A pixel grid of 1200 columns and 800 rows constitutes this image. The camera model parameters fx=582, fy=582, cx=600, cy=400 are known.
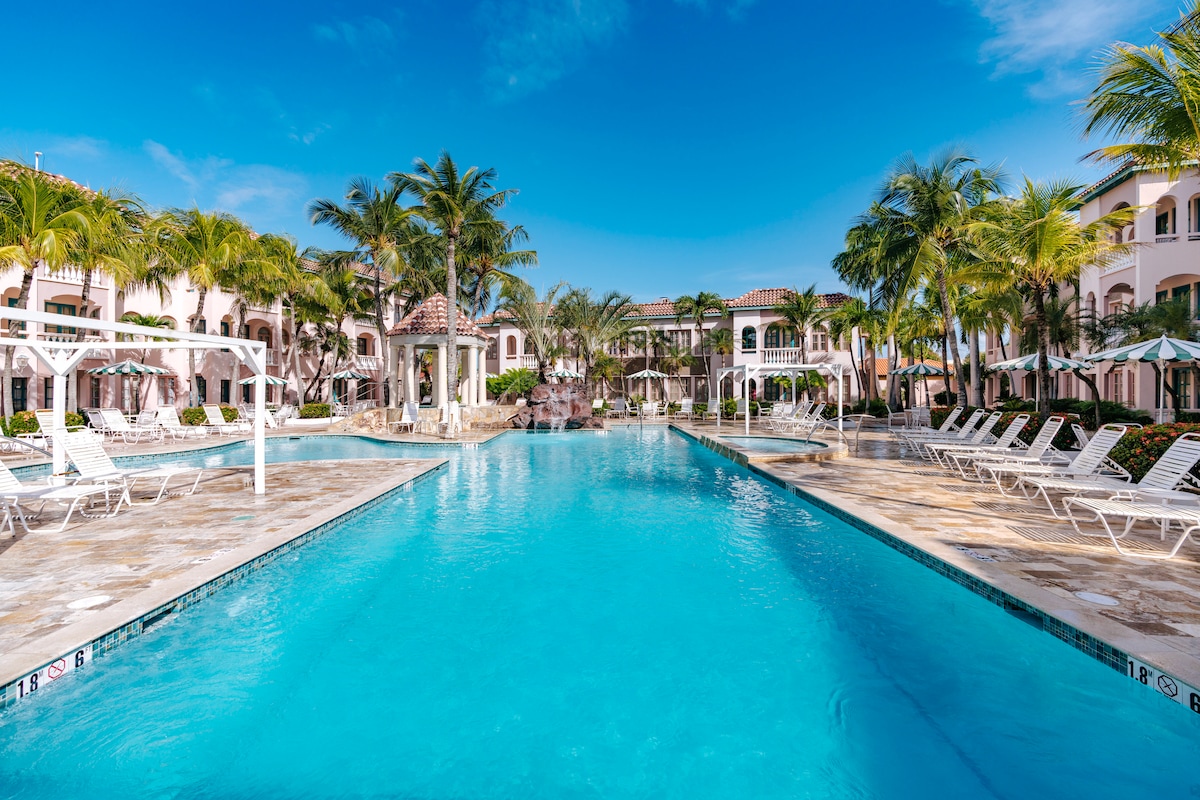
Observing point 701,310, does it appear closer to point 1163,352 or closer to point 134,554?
point 1163,352

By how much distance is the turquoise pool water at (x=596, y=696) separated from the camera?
114 inches

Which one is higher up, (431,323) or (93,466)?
(431,323)

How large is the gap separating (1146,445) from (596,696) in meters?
9.37

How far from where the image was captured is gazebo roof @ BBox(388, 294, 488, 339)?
23.6m

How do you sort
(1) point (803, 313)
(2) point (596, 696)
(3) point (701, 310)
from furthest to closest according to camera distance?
(3) point (701, 310) → (1) point (803, 313) → (2) point (596, 696)

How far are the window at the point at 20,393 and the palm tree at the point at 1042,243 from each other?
34.9 meters

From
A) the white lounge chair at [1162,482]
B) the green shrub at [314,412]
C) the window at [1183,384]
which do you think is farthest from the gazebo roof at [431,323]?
the window at [1183,384]

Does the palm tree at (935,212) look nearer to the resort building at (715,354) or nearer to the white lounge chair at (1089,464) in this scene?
the white lounge chair at (1089,464)

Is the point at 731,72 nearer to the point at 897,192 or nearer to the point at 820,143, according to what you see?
the point at 820,143

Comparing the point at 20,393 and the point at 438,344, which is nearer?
the point at 438,344

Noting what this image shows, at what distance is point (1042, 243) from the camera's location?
11.5 metres

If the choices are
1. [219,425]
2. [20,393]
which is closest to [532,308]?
[219,425]

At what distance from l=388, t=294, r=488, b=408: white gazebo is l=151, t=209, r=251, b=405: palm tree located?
6.82m

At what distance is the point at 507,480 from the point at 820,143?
20279 millimetres
